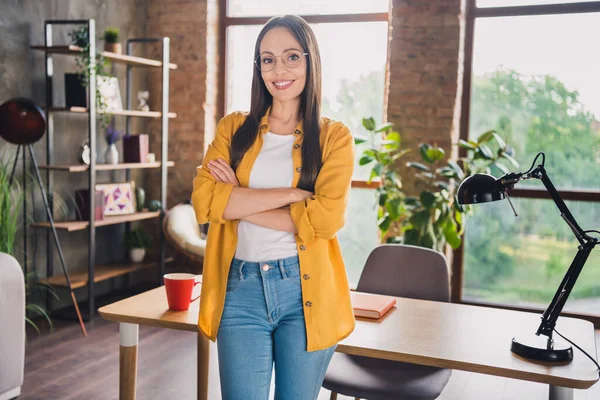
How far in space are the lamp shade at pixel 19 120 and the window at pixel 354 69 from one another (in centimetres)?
241

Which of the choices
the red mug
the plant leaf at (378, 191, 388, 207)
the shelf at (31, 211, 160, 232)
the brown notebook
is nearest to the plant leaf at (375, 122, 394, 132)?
the plant leaf at (378, 191, 388, 207)

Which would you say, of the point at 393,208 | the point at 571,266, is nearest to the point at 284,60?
the point at 571,266

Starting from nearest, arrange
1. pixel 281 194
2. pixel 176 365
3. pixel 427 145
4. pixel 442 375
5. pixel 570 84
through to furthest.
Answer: pixel 281 194
pixel 442 375
pixel 176 365
pixel 427 145
pixel 570 84

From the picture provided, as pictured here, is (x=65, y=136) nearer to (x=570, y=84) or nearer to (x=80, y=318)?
(x=80, y=318)

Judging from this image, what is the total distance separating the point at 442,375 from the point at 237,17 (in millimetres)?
4270

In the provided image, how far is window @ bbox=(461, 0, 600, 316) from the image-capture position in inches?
192

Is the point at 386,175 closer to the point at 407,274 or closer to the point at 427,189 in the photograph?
the point at 427,189

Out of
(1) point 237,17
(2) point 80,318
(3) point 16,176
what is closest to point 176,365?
(2) point 80,318

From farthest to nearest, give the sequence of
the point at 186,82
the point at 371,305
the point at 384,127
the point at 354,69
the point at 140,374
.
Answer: the point at 186,82 < the point at 354,69 < the point at 384,127 < the point at 140,374 < the point at 371,305

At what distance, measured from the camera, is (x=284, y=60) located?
1736 millimetres

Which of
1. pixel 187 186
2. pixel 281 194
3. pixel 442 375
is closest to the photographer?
pixel 281 194

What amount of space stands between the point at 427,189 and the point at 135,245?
2390mm

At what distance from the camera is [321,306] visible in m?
1.65

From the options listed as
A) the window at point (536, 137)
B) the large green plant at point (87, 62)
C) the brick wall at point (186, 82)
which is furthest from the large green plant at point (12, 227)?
the window at point (536, 137)
